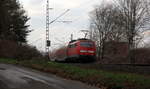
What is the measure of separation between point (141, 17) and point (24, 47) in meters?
19.9

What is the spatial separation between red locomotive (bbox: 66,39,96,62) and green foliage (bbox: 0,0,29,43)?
61.3 feet

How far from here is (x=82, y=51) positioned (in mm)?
37094

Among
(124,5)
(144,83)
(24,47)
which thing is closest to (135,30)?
(124,5)

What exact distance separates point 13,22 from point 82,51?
27.2 m

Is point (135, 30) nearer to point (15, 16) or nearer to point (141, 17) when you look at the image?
point (141, 17)

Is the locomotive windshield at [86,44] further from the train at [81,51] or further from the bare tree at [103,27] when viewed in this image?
the bare tree at [103,27]

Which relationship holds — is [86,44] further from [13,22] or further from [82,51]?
[13,22]

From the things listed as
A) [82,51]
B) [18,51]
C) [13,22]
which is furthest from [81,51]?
[13,22]

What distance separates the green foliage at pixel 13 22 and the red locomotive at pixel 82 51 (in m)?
18.7

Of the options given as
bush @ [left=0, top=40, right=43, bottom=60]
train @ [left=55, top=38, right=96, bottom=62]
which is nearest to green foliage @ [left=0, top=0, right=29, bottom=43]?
bush @ [left=0, top=40, right=43, bottom=60]

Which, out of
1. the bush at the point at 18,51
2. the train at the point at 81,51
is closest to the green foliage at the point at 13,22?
the bush at the point at 18,51

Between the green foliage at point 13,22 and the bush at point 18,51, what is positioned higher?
the green foliage at point 13,22

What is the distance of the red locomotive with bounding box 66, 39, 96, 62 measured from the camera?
36969 mm

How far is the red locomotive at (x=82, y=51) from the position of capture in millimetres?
36969
